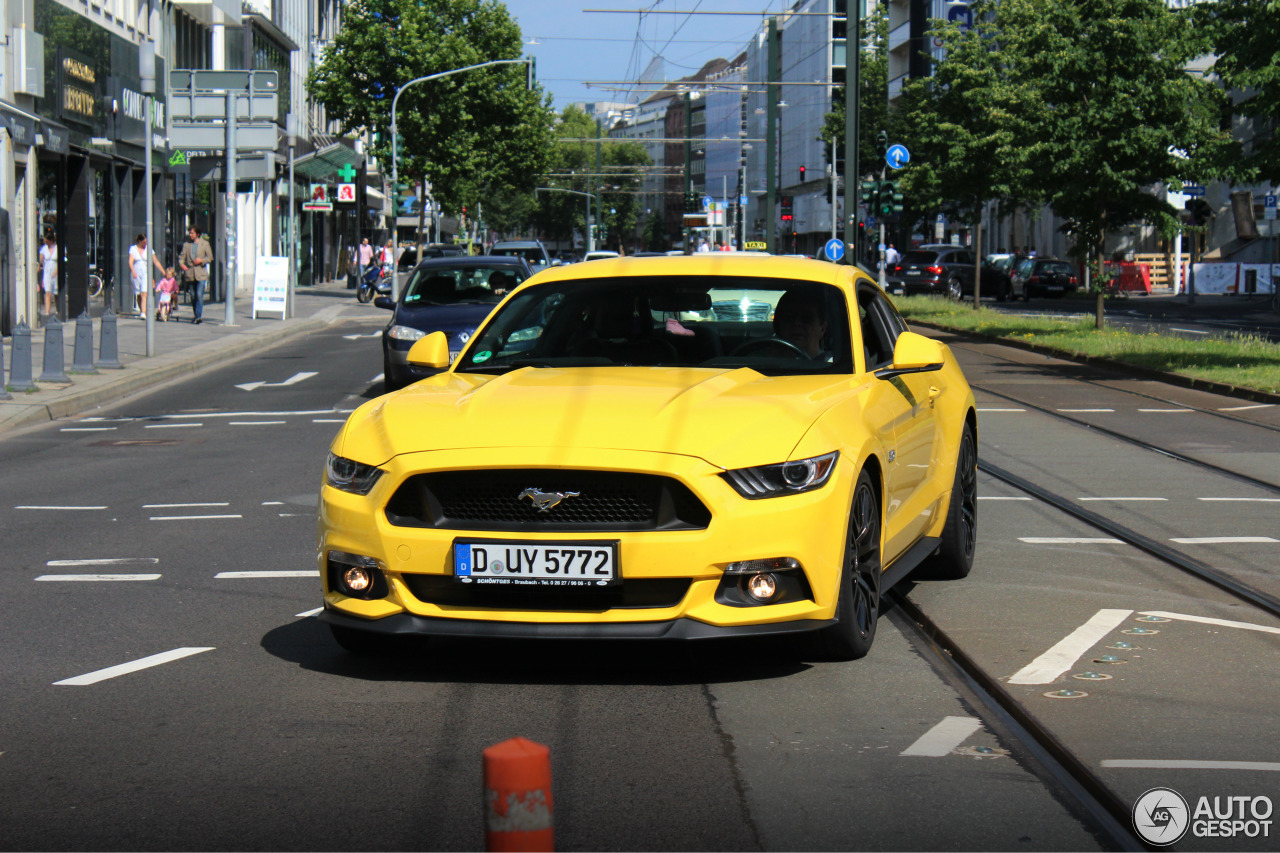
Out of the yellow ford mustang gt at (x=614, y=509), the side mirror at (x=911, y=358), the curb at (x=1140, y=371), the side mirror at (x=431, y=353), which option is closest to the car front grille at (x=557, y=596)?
the yellow ford mustang gt at (x=614, y=509)

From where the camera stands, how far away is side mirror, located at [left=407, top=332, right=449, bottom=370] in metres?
6.83

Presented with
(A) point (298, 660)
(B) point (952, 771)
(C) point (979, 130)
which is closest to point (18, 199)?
(C) point (979, 130)

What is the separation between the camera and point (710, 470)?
5.29 meters

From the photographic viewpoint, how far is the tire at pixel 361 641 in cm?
593

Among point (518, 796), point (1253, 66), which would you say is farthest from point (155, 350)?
point (518, 796)

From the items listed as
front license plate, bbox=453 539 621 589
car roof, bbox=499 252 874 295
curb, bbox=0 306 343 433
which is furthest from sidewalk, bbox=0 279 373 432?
front license plate, bbox=453 539 621 589

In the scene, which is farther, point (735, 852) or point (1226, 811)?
point (1226, 811)

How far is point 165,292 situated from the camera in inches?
1363

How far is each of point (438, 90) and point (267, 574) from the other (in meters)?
55.1

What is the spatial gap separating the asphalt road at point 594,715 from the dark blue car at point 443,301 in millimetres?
8177

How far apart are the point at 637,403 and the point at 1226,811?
2.33 m

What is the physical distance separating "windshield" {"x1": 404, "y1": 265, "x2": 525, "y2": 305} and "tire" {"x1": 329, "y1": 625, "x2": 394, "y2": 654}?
41.4 feet

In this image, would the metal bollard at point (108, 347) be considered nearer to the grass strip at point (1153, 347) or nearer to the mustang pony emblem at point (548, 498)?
the grass strip at point (1153, 347)

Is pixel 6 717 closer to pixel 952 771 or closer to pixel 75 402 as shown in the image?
pixel 952 771
